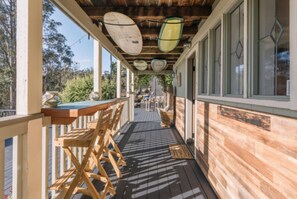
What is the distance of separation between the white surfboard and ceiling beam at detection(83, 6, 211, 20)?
0.57ft

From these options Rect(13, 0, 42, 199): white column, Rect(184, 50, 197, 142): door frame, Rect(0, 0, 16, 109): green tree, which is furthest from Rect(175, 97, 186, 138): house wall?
Rect(13, 0, 42, 199): white column

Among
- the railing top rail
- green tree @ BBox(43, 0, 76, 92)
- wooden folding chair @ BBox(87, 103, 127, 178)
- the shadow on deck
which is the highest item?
green tree @ BBox(43, 0, 76, 92)

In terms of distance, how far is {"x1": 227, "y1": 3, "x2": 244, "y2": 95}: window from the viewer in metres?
2.16

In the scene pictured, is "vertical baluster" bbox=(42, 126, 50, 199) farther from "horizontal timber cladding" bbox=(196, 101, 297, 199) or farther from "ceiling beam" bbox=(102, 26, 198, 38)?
"ceiling beam" bbox=(102, 26, 198, 38)

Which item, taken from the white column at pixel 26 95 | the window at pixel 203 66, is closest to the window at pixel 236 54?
the window at pixel 203 66

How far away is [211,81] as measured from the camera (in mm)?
3191

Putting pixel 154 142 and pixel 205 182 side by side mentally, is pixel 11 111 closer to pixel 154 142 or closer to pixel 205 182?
pixel 205 182

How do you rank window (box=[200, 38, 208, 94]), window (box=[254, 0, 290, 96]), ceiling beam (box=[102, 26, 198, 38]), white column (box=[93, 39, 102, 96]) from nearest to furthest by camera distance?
window (box=[254, 0, 290, 96]), window (box=[200, 38, 208, 94]), white column (box=[93, 39, 102, 96]), ceiling beam (box=[102, 26, 198, 38])

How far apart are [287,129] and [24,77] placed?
5.59 feet

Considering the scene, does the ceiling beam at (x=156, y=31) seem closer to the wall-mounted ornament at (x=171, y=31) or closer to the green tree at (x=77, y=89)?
the wall-mounted ornament at (x=171, y=31)

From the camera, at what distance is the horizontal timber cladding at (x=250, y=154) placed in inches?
50.3

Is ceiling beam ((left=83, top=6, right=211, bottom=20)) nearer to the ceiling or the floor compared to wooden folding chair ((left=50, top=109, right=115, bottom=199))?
nearer to the ceiling

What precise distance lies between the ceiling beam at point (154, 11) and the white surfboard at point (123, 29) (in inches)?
6.9

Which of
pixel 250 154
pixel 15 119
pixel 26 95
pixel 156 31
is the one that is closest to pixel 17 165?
pixel 15 119
